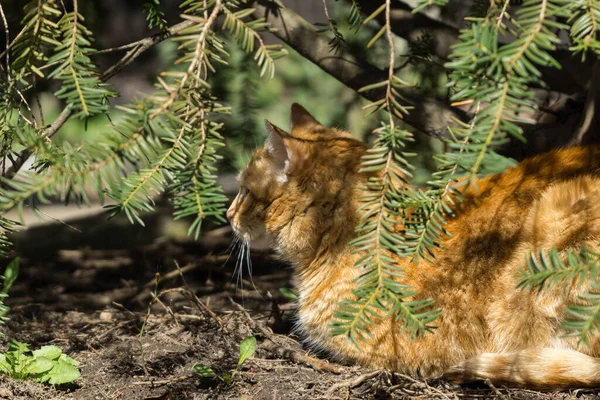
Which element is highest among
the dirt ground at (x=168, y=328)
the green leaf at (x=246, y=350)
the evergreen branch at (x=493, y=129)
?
the evergreen branch at (x=493, y=129)

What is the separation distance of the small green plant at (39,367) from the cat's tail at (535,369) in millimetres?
1364

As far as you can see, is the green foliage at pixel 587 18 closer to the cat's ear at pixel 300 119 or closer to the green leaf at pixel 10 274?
the cat's ear at pixel 300 119

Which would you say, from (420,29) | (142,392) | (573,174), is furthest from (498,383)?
(420,29)

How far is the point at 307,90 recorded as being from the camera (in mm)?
4461

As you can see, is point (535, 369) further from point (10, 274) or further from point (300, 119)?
point (10, 274)

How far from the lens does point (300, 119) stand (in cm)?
308

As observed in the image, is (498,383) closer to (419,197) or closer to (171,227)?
(419,197)

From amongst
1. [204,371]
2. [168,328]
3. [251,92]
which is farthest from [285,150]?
[251,92]

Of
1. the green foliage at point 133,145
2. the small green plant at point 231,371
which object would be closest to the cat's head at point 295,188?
the small green plant at point 231,371

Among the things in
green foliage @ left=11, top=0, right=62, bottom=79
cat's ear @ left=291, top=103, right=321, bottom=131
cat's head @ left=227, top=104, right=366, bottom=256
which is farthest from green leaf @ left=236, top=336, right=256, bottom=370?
green foliage @ left=11, top=0, right=62, bottom=79

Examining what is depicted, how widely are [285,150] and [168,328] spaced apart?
100 centimetres

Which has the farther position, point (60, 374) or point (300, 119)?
point (300, 119)

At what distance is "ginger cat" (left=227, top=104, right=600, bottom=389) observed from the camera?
227cm

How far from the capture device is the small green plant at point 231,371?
2.35m
